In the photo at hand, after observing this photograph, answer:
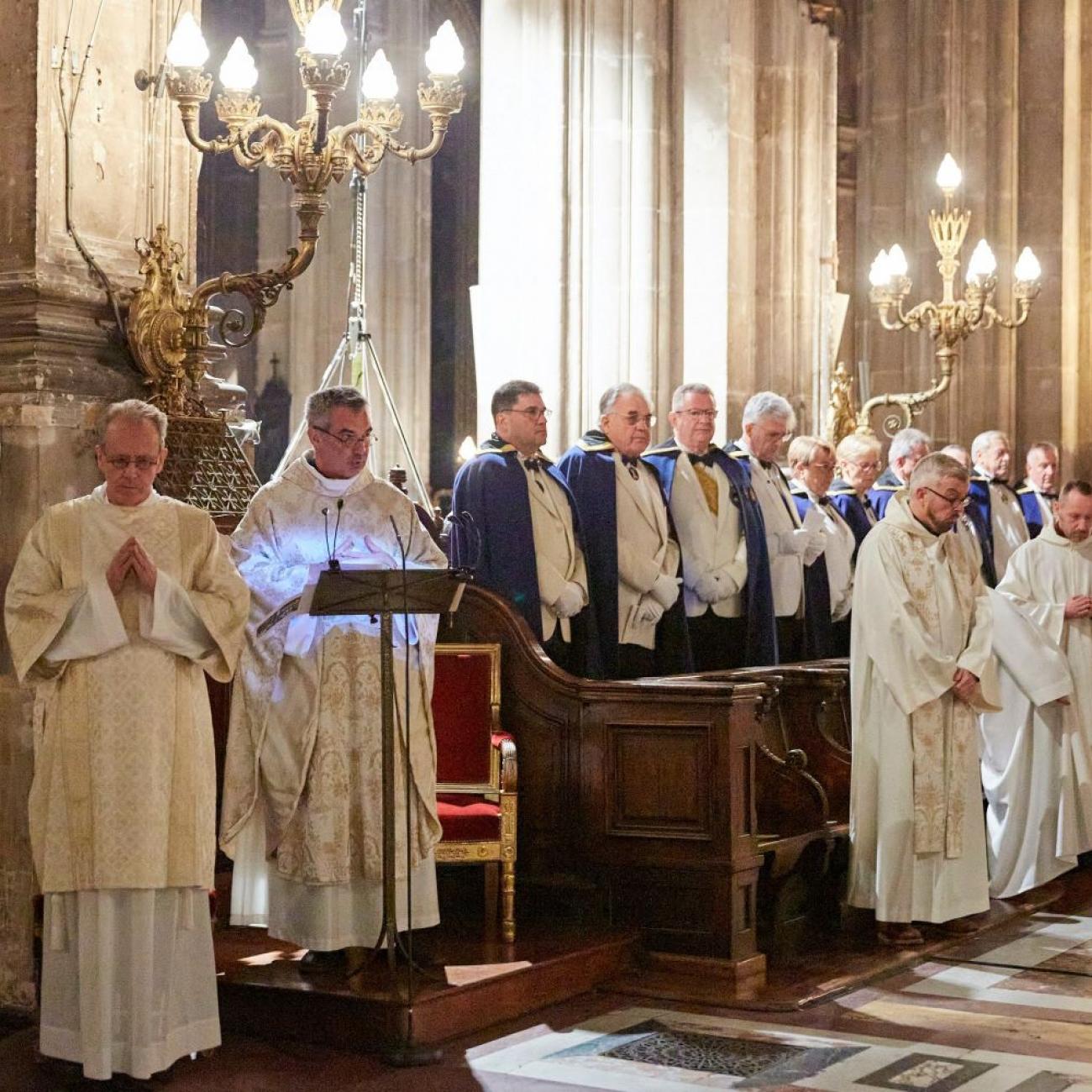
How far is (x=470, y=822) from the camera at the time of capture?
22.1ft

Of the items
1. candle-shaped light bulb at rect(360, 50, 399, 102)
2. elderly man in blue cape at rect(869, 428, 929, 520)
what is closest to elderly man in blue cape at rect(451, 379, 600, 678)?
candle-shaped light bulb at rect(360, 50, 399, 102)

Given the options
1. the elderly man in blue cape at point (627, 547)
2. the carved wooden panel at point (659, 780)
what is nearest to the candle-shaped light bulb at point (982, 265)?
the elderly man in blue cape at point (627, 547)

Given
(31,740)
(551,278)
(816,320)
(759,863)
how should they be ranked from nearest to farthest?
(31,740)
(759,863)
(551,278)
(816,320)

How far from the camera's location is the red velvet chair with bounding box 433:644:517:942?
675 centimetres

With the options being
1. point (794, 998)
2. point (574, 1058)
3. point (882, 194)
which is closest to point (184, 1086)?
point (574, 1058)

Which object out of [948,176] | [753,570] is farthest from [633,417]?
[948,176]

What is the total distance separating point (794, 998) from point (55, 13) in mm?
4019

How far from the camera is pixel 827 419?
38.8ft

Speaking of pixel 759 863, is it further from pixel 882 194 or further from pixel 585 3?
pixel 882 194

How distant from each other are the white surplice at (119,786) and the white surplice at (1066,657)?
4.76 m

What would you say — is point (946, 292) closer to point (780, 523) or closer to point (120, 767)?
point (780, 523)

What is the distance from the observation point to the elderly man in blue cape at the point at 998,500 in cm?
1191

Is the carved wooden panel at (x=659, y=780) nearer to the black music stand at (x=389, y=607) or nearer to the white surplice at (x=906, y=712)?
the white surplice at (x=906, y=712)

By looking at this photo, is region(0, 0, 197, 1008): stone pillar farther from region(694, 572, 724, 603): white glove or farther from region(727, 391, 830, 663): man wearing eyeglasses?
region(727, 391, 830, 663): man wearing eyeglasses
